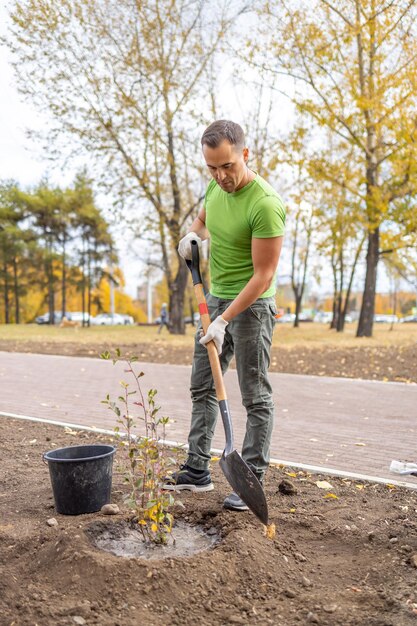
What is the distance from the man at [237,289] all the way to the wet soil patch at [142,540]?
1.12 ft

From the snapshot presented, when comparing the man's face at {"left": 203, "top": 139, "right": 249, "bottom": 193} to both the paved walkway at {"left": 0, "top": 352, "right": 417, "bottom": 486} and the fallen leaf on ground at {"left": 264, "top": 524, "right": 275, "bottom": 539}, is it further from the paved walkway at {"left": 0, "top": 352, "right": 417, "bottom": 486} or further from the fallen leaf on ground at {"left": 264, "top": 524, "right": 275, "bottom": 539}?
the paved walkway at {"left": 0, "top": 352, "right": 417, "bottom": 486}

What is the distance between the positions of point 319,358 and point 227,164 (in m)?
10.5

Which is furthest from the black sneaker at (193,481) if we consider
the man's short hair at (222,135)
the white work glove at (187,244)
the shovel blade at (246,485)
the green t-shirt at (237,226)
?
the man's short hair at (222,135)

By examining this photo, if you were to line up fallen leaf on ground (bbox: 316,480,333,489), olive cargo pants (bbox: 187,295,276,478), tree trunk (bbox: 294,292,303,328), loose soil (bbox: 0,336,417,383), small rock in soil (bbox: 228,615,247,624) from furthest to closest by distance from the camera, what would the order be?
1. tree trunk (bbox: 294,292,303,328)
2. loose soil (bbox: 0,336,417,383)
3. fallen leaf on ground (bbox: 316,480,333,489)
4. olive cargo pants (bbox: 187,295,276,478)
5. small rock in soil (bbox: 228,615,247,624)

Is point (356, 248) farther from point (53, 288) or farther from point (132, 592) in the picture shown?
point (132, 592)

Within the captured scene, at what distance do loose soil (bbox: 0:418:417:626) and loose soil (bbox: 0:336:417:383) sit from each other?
7.24 meters

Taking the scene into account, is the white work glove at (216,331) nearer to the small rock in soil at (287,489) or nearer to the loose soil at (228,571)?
the loose soil at (228,571)

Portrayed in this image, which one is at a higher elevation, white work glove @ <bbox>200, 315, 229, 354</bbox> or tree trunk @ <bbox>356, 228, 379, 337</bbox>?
tree trunk @ <bbox>356, 228, 379, 337</bbox>

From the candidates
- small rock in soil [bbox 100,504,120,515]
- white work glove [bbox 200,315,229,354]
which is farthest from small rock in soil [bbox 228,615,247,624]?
white work glove [bbox 200,315,229,354]

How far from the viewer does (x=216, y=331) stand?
142 inches

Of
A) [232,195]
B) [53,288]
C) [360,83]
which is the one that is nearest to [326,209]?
[360,83]

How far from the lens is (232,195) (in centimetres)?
373

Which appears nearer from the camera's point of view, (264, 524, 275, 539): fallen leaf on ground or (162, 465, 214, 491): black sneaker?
(264, 524, 275, 539): fallen leaf on ground

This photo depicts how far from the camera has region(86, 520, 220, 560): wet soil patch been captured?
314cm
